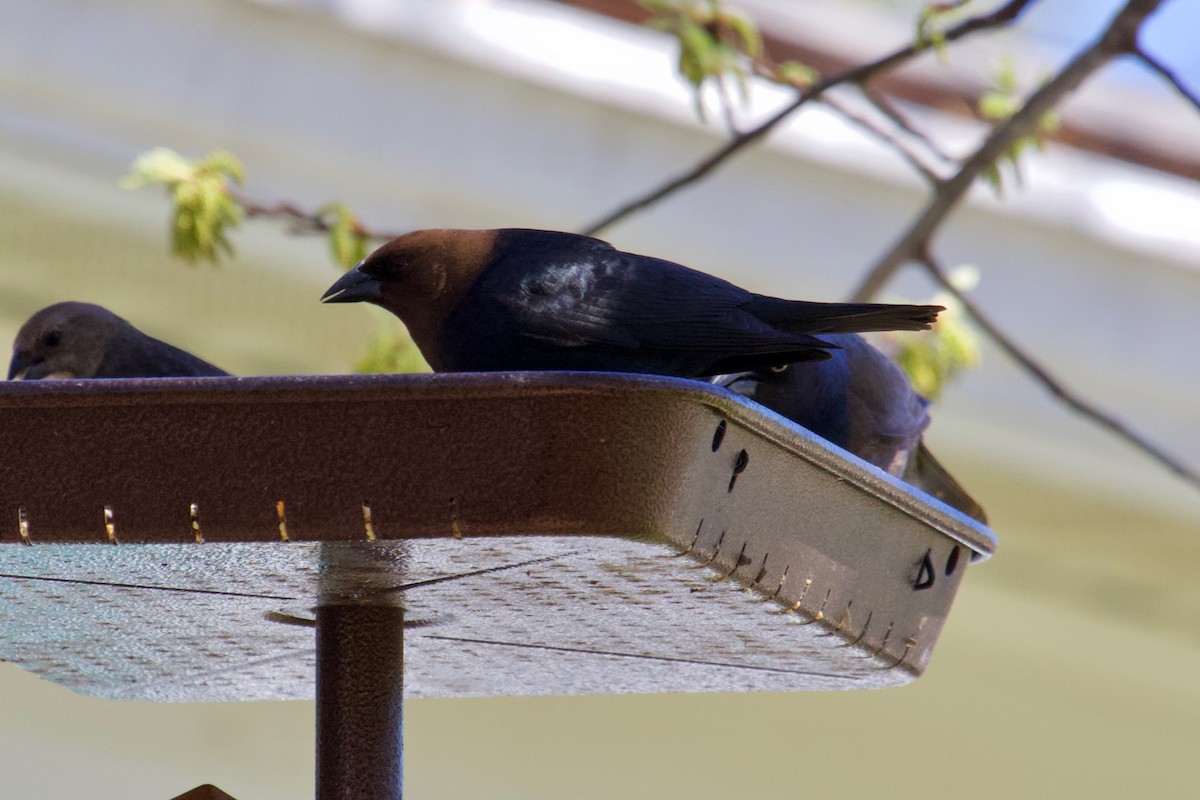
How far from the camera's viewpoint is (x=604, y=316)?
1470 millimetres

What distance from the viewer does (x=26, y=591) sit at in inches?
48.5

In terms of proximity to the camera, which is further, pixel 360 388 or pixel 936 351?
pixel 936 351

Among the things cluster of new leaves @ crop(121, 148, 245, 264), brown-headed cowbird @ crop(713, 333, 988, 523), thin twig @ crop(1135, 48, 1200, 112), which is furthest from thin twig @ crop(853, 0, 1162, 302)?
cluster of new leaves @ crop(121, 148, 245, 264)

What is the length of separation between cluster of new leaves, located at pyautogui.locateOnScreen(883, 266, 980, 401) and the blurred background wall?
1.48 m

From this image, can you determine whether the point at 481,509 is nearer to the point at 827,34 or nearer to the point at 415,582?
the point at 415,582

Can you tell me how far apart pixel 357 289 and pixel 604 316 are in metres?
0.30

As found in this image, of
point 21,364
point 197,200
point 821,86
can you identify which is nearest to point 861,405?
point 821,86

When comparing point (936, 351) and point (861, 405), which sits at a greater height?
point (936, 351)

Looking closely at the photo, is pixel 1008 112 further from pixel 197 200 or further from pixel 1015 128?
pixel 197 200

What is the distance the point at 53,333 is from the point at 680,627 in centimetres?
114

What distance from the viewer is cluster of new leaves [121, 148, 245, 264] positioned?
8.64ft

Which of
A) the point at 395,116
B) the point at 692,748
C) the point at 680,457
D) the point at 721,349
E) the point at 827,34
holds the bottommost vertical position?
the point at 692,748

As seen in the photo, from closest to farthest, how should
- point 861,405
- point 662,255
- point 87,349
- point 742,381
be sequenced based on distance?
point 742,381
point 861,405
point 87,349
point 662,255

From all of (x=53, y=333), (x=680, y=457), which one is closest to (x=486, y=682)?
(x=680, y=457)
